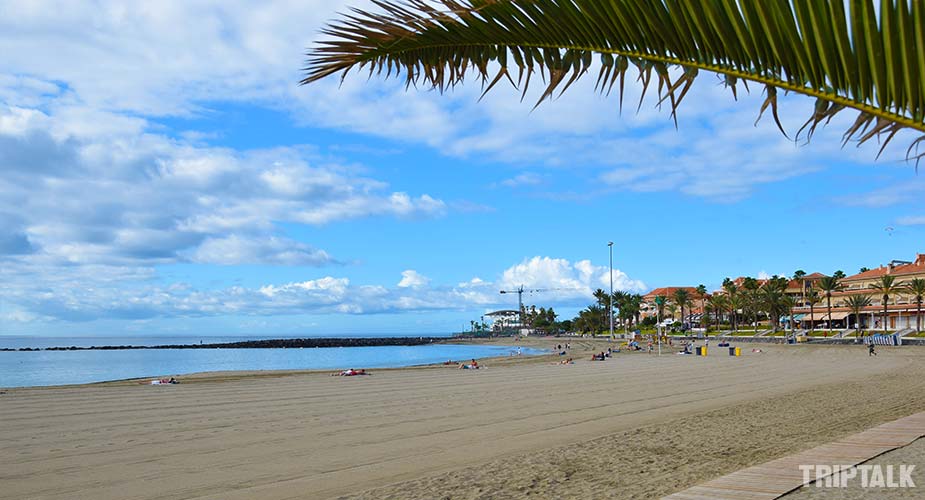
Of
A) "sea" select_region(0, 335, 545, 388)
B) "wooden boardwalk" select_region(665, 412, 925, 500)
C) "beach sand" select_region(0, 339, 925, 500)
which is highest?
"wooden boardwalk" select_region(665, 412, 925, 500)

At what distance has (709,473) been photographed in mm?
8391

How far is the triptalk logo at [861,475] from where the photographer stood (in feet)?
22.4

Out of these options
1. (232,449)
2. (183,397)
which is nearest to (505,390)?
(183,397)

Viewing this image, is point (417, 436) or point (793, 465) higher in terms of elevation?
point (793, 465)

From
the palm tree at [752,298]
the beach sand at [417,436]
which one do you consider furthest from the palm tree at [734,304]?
the beach sand at [417,436]

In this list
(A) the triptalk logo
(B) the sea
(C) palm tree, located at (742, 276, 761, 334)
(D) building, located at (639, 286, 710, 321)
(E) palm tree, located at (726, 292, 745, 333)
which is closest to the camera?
(A) the triptalk logo

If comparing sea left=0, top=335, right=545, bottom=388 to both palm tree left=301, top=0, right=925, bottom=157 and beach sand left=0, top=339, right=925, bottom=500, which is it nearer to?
beach sand left=0, top=339, right=925, bottom=500

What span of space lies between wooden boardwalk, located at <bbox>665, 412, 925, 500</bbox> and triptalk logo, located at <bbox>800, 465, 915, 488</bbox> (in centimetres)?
12

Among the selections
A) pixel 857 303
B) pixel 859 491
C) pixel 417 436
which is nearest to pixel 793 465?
pixel 859 491

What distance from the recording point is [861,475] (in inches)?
285

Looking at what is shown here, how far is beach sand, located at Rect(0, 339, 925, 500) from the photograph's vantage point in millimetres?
8586

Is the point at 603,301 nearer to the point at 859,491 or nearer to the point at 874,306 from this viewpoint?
the point at 874,306

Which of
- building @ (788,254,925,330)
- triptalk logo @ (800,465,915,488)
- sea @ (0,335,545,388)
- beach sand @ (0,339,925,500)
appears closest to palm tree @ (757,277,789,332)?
building @ (788,254,925,330)

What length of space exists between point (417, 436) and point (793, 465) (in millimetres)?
6563
